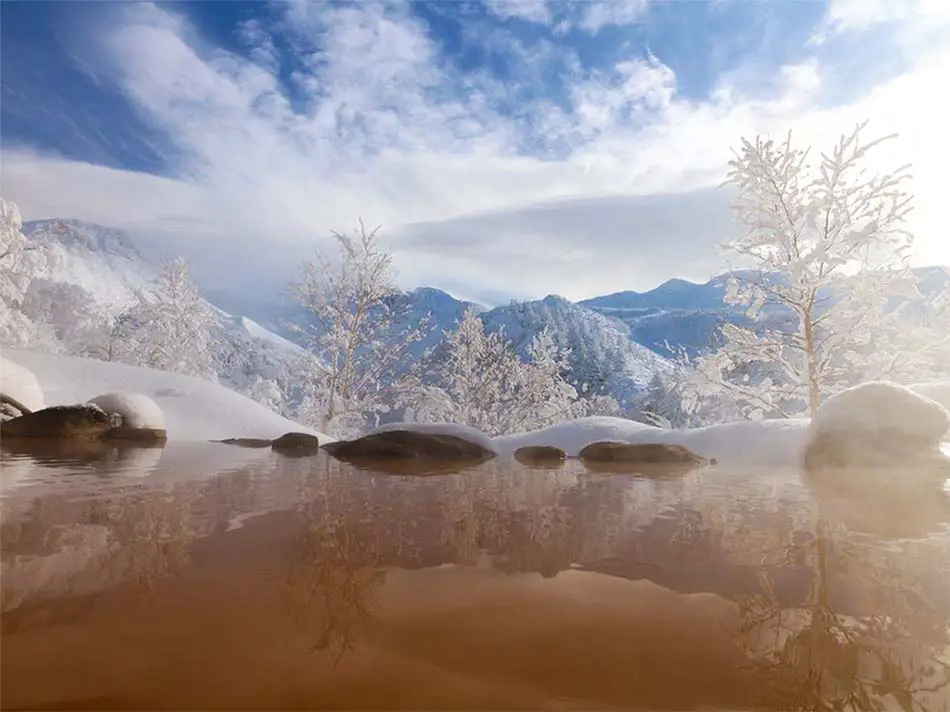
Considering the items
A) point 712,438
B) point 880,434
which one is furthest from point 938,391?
point 712,438

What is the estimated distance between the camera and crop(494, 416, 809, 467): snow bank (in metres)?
8.86

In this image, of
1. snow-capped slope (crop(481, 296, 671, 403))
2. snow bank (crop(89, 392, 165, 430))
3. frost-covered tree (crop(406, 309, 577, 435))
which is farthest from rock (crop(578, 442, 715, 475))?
snow-capped slope (crop(481, 296, 671, 403))

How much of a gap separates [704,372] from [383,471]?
10.8 metres

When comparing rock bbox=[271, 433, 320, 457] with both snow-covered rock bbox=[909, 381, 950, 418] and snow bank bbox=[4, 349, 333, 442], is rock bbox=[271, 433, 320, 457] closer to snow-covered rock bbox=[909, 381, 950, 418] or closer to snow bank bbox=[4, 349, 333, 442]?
snow bank bbox=[4, 349, 333, 442]

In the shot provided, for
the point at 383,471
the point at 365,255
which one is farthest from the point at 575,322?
the point at 383,471

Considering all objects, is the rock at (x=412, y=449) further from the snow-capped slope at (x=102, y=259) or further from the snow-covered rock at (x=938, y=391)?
the snow-capped slope at (x=102, y=259)

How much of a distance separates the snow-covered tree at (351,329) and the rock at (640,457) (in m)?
12.0

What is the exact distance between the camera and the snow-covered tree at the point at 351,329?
19547 mm

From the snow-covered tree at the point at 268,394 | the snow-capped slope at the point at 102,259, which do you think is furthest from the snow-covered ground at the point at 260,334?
the snow-covered tree at the point at 268,394

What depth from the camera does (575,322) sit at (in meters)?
86.5

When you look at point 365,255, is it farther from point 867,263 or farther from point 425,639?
point 425,639

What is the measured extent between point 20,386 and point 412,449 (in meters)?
9.97

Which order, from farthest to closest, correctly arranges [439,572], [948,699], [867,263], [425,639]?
[867,263] < [439,572] < [425,639] < [948,699]

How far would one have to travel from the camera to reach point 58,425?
1067 centimetres
